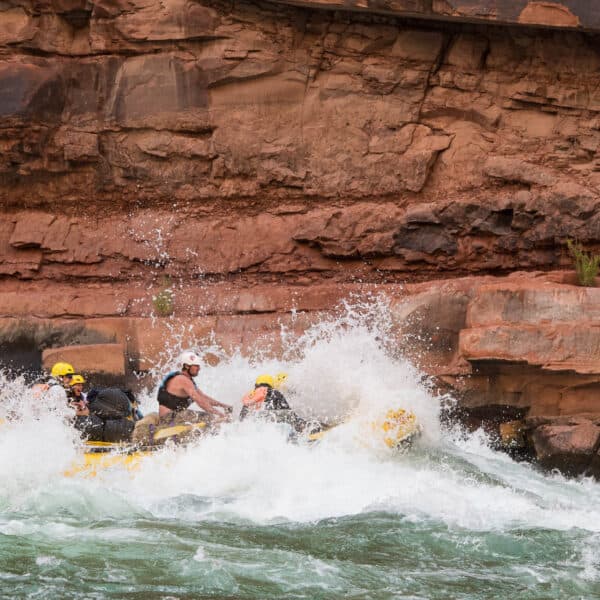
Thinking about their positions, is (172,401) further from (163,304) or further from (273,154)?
(273,154)

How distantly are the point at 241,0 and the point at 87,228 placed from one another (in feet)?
13.1

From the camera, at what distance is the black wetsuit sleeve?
10.8m

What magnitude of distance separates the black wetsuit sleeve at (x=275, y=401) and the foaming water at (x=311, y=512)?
294 mm

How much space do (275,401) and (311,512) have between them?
2.04 m

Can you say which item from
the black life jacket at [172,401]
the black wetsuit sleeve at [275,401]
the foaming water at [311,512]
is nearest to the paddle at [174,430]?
the foaming water at [311,512]

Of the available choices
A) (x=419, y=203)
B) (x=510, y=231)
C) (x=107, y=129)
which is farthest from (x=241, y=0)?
(x=510, y=231)

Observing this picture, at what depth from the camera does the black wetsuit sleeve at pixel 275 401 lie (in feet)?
35.3

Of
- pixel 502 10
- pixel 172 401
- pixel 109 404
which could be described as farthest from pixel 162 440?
pixel 502 10

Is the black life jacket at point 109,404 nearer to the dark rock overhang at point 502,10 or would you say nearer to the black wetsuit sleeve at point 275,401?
the black wetsuit sleeve at point 275,401

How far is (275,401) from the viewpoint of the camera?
426 inches

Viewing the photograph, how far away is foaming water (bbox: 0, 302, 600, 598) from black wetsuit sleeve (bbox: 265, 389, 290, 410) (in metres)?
0.29

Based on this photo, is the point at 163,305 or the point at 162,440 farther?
the point at 163,305

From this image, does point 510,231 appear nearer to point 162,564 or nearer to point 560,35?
point 560,35

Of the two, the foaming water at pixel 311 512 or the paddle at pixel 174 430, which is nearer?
the foaming water at pixel 311 512
